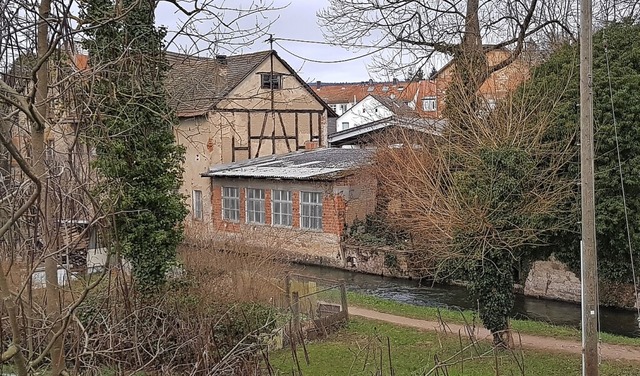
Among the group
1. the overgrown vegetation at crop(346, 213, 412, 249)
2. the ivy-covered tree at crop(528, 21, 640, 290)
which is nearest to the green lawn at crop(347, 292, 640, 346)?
the ivy-covered tree at crop(528, 21, 640, 290)

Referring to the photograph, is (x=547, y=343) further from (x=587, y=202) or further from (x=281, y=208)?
(x=281, y=208)

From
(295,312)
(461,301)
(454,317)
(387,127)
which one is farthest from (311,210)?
(295,312)

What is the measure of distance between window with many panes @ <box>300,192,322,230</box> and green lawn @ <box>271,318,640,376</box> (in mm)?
11259

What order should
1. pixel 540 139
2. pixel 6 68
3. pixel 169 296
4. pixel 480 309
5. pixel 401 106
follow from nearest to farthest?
1. pixel 6 68
2. pixel 169 296
3. pixel 480 309
4. pixel 540 139
5. pixel 401 106

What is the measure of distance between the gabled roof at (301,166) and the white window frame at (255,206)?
0.85m

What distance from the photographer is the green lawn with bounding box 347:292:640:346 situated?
13.9m

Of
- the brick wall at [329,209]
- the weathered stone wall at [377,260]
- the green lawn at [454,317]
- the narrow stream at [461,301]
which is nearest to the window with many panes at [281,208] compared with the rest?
the brick wall at [329,209]

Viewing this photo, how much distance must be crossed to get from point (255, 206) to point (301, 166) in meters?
2.64

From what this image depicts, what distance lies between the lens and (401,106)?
74.8 ft

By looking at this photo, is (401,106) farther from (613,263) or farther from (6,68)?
(6,68)

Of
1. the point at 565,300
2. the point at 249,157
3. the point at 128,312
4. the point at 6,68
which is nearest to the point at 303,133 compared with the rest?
the point at 249,157

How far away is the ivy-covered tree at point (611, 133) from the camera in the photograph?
46.8ft

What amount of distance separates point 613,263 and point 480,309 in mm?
4599

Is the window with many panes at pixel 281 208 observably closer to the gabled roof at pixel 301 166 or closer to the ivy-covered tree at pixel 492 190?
the gabled roof at pixel 301 166
